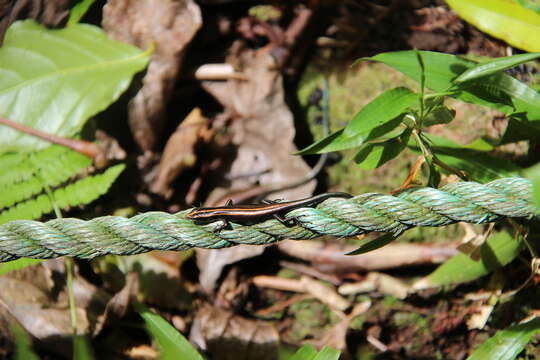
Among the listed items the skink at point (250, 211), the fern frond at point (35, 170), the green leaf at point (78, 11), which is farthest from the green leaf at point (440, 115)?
the green leaf at point (78, 11)

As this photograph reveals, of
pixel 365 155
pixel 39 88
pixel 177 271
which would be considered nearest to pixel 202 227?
pixel 365 155

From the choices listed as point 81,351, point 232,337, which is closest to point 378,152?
point 232,337

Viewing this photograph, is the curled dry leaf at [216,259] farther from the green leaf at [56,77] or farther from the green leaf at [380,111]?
the green leaf at [380,111]

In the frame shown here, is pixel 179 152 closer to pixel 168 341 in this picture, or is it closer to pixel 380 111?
pixel 168 341

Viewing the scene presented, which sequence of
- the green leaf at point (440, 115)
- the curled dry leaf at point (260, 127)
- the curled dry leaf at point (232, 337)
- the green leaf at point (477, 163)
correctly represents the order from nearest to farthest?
1. the green leaf at point (440, 115)
2. the green leaf at point (477, 163)
3. the curled dry leaf at point (232, 337)
4. the curled dry leaf at point (260, 127)

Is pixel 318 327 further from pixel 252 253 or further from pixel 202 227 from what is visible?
pixel 202 227

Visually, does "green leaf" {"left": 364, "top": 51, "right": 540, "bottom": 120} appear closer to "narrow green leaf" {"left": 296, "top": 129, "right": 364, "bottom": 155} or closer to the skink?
"narrow green leaf" {"left": 296, "top": 129, "right": 364, "bottom": 155}

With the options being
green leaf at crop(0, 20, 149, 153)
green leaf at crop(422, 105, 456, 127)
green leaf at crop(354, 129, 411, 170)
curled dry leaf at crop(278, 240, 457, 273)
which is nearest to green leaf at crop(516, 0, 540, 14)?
green leaf at crop(422, 105, 456, 127)
